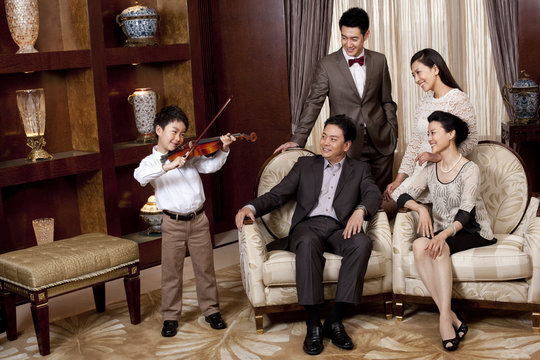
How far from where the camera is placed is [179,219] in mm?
3799

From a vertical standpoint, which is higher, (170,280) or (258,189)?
(258,189)

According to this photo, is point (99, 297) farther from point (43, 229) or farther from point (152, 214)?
point (152, 214)

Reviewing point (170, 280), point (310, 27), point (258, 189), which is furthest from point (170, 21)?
point (170, 280)

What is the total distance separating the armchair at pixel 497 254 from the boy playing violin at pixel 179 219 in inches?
39.7

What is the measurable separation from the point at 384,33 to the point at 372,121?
5.91ft

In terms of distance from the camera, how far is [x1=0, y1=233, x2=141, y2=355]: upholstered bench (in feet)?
11.8

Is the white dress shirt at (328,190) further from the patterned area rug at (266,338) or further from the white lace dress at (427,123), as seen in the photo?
the patterned area rug at (266,338)

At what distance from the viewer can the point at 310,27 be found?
19.1 feet

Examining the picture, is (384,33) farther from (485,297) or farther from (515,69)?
(485,297)

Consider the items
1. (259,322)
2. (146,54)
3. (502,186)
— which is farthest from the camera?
(146,54)

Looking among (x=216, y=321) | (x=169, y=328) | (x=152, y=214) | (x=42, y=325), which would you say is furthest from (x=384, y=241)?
(x=152, y=214)

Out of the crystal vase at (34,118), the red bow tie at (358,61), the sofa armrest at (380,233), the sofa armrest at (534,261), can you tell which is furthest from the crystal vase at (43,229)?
the sofa armrest at (534,261)

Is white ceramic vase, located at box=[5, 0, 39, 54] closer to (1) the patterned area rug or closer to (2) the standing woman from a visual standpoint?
(1) the patterned area rug

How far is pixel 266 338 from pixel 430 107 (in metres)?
1.58
